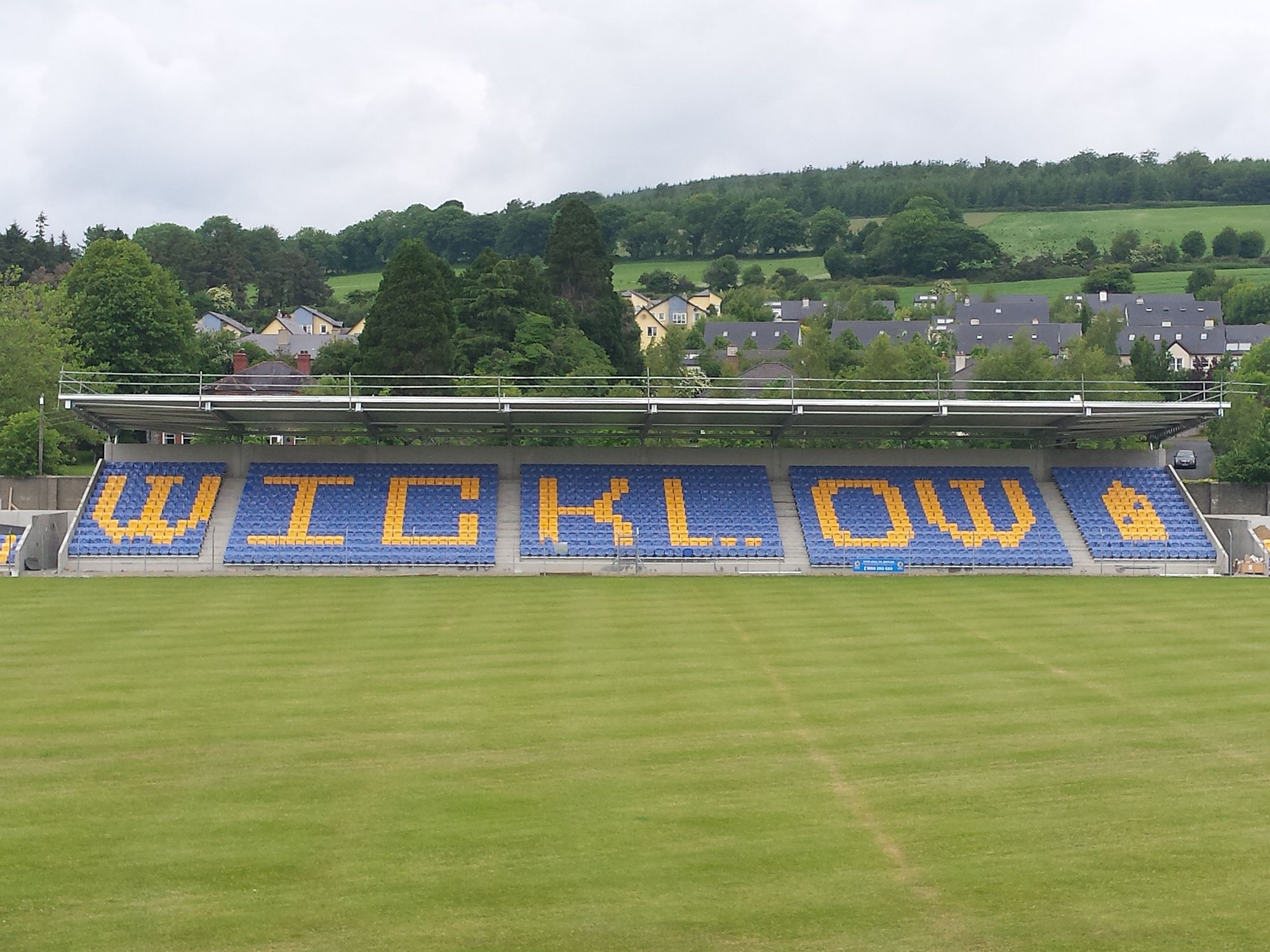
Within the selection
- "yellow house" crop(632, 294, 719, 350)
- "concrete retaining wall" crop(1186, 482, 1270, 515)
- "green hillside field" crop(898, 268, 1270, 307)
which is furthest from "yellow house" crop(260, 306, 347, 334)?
"concrete retaining wall" crop(1186, 482, 1270, 515)

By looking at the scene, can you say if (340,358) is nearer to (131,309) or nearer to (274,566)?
(131,309)

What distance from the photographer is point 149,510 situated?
156ft

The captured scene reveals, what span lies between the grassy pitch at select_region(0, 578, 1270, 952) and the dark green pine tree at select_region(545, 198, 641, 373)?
205 ft

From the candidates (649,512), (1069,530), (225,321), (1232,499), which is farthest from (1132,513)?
(225,321)

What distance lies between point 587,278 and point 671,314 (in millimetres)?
72978

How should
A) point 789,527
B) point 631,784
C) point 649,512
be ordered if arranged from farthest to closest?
point 649,512, point 789,527, point 631,784

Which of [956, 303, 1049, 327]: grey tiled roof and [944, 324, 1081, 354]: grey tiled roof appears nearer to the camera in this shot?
[944, 324, 1081, 354]: grey tiled roof

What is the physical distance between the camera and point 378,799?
17.1 metres

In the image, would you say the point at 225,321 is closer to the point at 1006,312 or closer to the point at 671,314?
the point at 671,314

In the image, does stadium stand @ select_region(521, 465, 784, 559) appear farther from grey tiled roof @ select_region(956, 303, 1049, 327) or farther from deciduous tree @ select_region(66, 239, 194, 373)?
grey tiled roof @ select_region(956, 303, 1049, 327)

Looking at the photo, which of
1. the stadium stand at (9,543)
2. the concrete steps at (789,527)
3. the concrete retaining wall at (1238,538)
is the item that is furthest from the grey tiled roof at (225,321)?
the concrete retaining wall at (1238,538)

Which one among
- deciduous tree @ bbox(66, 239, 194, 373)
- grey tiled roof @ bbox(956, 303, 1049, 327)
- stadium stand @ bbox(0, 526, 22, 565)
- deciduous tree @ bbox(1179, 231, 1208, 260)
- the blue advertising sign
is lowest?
the blue advertising sign

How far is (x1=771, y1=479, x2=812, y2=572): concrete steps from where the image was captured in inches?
1826

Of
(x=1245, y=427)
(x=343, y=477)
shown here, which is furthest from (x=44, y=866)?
(x=1245, y=427)
